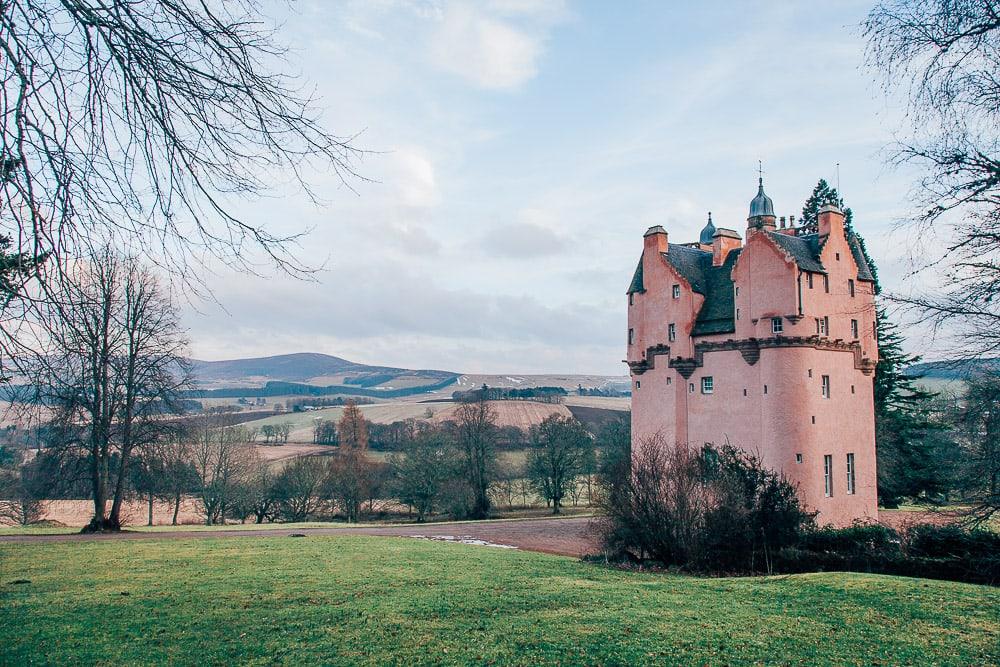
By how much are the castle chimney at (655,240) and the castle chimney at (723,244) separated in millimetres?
3065

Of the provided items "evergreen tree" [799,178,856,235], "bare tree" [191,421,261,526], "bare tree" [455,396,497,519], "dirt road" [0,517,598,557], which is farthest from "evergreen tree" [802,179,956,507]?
"bare tree" [191,421,261,526]

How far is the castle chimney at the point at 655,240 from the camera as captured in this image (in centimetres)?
3672

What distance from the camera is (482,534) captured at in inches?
1417

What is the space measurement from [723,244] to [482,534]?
67.2 feet

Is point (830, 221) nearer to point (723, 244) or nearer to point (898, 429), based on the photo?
→ point (723, 244)

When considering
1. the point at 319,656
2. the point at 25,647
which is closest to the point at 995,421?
the point at 319,656

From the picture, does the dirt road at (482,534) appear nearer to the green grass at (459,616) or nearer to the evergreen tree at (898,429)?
the green grass at (459,616)

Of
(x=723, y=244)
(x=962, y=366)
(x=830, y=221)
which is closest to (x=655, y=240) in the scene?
(x=723, y=244)

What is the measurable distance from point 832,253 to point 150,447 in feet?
113

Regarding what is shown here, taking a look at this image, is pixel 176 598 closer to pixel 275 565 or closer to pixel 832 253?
pixel 275 565

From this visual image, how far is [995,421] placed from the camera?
499 inches

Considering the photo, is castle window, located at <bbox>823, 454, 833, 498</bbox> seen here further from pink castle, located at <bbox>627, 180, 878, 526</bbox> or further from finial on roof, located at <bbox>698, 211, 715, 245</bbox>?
finial on roof, located at <bbox>698, 211, 715, 245</bbox>

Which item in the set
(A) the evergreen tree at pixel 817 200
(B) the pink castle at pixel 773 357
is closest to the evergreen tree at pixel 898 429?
(A) the evergreen tree at pixel 817 200

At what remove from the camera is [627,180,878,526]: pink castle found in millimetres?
31297
